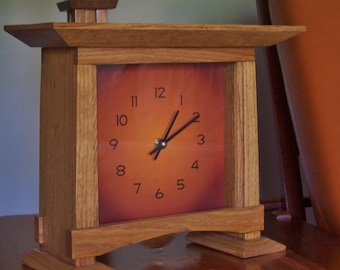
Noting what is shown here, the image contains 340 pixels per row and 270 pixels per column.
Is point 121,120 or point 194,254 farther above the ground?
point 121,120

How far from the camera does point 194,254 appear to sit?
1094 mm

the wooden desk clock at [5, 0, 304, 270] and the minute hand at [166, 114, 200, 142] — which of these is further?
the minute hand at [166, 114, 200, 142]

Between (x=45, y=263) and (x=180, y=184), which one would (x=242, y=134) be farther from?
(x=45, y=263)

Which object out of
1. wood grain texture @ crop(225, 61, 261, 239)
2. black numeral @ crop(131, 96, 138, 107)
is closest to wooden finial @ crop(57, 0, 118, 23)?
black numeral @ crop(131, 96, 138, 107)

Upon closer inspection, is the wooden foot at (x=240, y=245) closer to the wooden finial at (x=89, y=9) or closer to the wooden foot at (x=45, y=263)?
the wooden foot at (x=45, y=263)

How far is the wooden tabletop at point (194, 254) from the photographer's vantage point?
3.40 feet

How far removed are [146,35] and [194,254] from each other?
1.16 feet

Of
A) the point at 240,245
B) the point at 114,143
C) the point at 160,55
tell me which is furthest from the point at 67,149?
the point at 240,245

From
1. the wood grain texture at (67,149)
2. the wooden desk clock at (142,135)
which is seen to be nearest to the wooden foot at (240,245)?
the wooden desk clock at (142,135)

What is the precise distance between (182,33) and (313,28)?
28cm

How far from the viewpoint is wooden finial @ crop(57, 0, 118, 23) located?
95 cm

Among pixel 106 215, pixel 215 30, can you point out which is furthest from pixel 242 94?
pixel 106 215

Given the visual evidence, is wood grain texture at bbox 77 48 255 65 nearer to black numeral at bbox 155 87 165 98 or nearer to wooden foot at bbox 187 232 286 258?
black numeral at bbox 155 87 165 98

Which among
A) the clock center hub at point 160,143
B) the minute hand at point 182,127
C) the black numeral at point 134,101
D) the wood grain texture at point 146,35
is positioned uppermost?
the wood grain texture at point 146,35
